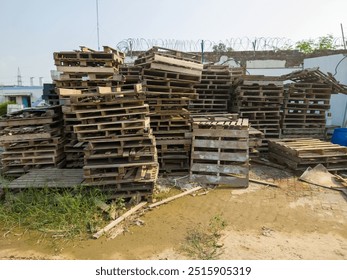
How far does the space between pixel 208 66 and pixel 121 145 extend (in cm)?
570

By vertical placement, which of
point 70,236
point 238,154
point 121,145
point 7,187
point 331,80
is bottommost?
point 70,236

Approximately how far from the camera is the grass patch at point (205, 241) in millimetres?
3740

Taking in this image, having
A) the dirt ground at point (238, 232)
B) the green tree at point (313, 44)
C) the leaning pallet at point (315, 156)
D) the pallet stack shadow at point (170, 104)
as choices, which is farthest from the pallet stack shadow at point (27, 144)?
the green tree at point (313, 44)

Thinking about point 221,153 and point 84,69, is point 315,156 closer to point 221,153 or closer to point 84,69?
point 221,153

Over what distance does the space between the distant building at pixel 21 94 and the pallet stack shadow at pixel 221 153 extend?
27075 millimetres

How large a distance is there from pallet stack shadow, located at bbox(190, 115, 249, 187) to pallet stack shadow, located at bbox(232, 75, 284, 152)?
2534mm

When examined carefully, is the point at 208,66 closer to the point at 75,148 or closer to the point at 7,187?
the point at 75,148

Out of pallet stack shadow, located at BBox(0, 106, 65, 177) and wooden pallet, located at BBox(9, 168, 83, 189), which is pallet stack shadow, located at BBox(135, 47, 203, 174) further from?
pallet stack shadow, located at BBox(0, 106, 65, 177)

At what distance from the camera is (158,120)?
6809 millimetres

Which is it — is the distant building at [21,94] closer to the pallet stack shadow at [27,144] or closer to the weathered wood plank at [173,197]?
the pallet stack shadow at [27,144]

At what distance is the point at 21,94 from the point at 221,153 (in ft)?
94.7

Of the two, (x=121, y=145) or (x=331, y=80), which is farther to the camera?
(x=331, y=80)

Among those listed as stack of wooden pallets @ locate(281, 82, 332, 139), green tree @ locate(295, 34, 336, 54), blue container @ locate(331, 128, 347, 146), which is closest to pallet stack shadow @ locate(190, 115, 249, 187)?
stack of wooden pallets @ locate(281, 82, 332, 139)

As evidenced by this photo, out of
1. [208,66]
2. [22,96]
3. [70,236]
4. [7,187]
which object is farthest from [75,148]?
[22,96]
